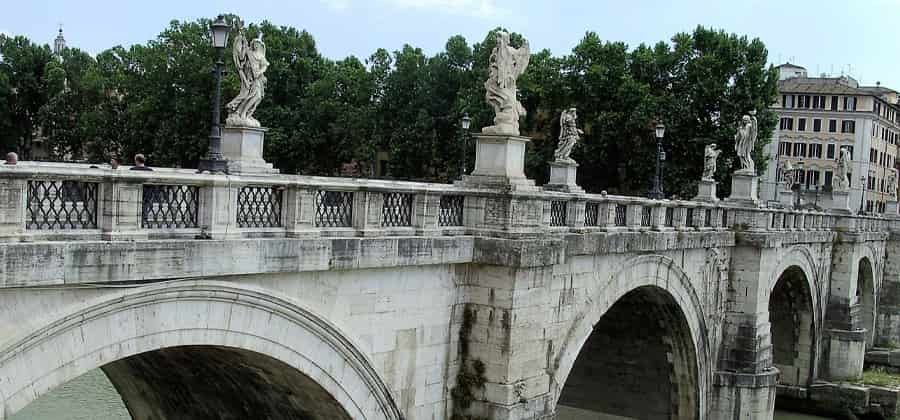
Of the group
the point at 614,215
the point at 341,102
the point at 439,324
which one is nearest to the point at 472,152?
the point at 341,102

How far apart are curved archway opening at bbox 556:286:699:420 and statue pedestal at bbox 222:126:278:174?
1210 centimetres

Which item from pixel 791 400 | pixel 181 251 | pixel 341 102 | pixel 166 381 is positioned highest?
pixel 341 102

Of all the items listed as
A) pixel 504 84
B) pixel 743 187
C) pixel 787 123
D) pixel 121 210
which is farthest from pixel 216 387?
pixel 787 123

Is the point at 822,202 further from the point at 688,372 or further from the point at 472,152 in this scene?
the point at 688,372

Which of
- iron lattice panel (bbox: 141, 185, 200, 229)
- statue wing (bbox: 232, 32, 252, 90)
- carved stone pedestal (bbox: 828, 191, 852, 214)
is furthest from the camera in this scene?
carved stone pedestal (bbox: 828, 191, 852, 214)

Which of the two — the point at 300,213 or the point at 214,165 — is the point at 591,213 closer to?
the point at 214,165

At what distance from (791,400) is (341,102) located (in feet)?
89.2

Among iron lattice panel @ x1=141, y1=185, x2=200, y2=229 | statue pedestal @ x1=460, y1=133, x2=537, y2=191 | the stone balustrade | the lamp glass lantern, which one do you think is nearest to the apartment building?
statue pedestal @ x1=460, y1=133, x2=537, y2=191

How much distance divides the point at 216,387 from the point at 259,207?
3.94 metres

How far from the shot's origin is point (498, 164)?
14352 millimetres

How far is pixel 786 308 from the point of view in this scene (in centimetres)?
3688

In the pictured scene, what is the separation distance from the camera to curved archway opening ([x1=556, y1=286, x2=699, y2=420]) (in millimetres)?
24141

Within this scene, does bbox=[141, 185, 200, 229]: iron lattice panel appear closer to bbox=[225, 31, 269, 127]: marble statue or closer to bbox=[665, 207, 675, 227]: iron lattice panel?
bbox=[225, 31, 269, 127]: marble statue

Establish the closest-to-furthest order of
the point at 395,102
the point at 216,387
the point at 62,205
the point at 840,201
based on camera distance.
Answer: the point at 62,205, the point at 216,387, the point at 840,201, the point at 395,102
